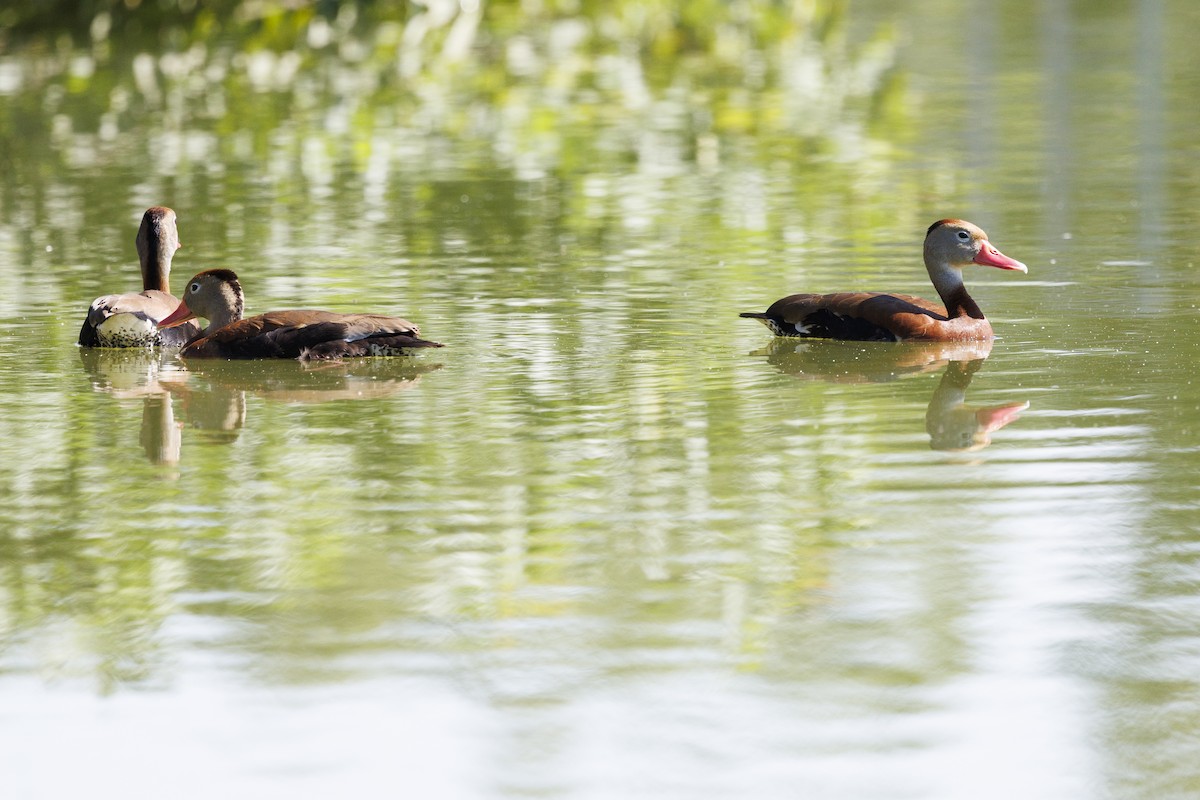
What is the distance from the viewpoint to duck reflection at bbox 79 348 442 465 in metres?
11.5

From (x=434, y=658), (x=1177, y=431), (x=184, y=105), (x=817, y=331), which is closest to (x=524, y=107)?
(x=184, y=105)

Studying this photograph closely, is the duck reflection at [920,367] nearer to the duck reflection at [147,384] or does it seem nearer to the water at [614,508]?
the water at [614,508]

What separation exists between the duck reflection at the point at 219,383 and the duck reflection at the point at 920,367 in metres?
2.04

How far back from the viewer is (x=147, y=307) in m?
14.0

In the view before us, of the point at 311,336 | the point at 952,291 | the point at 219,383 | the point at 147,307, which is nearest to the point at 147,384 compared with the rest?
the point at 219,383

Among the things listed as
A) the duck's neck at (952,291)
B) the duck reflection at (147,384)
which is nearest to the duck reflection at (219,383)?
the duck reflection at (147,384)

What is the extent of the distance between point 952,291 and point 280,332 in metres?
3.90

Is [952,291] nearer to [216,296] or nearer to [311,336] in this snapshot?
[311,336]

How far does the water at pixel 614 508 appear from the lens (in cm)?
659

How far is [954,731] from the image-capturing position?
6562 mm

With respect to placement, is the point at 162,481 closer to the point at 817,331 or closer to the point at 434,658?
the point at 434,658

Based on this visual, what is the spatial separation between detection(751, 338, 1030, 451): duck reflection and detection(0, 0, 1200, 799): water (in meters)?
0.05

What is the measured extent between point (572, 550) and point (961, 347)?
490cm

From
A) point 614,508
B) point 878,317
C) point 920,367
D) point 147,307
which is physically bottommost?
point 614,508
